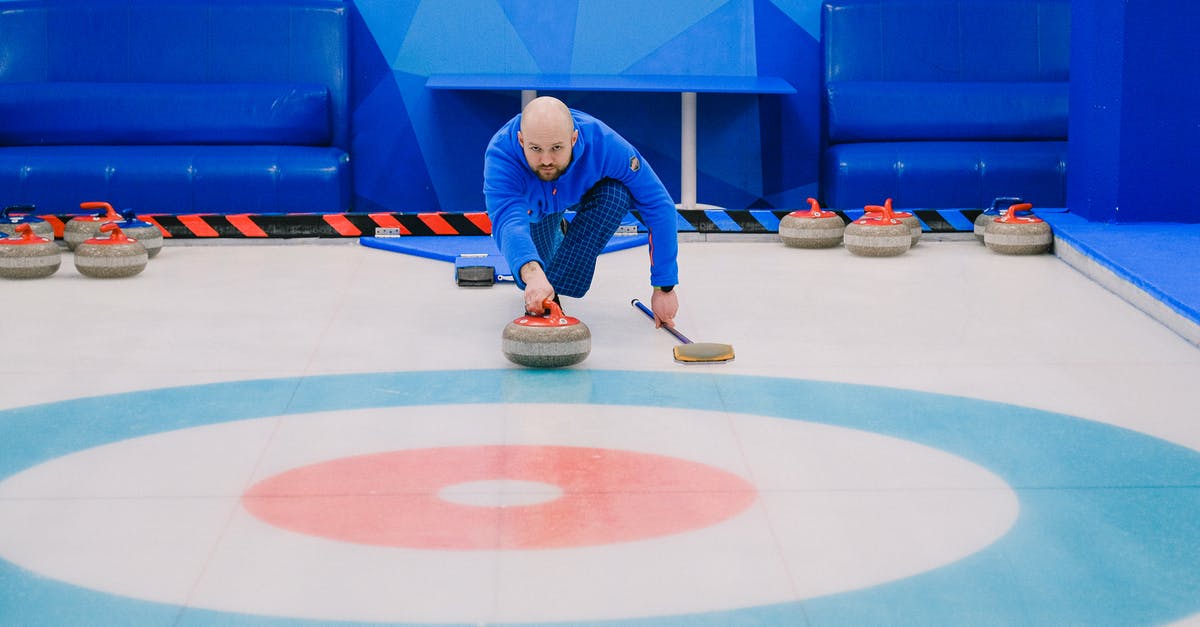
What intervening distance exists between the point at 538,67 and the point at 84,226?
2.81 m

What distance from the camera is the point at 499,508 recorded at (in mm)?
2881

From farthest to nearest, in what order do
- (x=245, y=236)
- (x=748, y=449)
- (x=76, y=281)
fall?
(x=245, y=236) → (x=76, y=281) → (x=748, y=449)

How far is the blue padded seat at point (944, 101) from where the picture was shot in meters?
7.47

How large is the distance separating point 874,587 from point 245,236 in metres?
5.20

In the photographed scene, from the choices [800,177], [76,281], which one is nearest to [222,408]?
[76,281]

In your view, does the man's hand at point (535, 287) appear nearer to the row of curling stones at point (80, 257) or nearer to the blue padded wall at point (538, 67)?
the row of curling stones at point (80, 257)

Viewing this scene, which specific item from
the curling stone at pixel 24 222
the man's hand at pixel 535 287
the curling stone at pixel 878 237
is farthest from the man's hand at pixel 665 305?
the curling stone at pixel 24 222

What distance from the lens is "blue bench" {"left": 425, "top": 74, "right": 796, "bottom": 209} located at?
285 inches

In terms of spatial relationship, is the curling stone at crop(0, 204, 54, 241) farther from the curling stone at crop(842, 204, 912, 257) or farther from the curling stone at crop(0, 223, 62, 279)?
the curling stone at crop(842, 204, 912, 257)

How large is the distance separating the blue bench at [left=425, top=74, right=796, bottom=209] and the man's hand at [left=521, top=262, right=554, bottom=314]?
320 cm

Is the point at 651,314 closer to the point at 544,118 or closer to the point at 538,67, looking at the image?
the point at 544,118

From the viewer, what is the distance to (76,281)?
580 centimetres

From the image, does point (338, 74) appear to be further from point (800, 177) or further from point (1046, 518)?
point (1046, 518)

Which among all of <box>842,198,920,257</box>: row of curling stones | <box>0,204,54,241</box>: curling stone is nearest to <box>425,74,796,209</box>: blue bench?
<box>842,198,920,257</box>: row of curling stones
